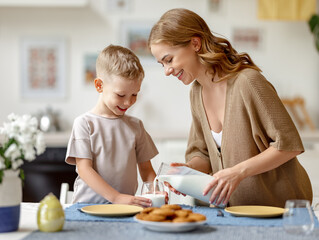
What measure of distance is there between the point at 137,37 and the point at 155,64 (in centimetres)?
28

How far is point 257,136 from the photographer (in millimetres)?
1736

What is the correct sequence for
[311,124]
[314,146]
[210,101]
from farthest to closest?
[311,124], [314,146], [210,101]

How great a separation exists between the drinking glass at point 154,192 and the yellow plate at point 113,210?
2.7 inches

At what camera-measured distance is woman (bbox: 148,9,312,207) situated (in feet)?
5.48

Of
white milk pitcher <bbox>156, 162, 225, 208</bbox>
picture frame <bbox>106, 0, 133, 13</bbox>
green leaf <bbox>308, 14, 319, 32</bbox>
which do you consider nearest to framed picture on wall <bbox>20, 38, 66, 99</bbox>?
picture frame <bbox>106, 0, 133, 13</bbox>

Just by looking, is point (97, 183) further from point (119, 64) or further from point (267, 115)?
point (267, 115)

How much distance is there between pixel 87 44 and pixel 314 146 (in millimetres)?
2056

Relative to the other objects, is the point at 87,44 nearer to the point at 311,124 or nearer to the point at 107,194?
the point at 311,124

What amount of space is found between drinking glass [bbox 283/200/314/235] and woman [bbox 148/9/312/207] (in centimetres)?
40

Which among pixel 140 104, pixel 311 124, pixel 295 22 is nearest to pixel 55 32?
pixel 140 104

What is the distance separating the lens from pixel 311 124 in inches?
164

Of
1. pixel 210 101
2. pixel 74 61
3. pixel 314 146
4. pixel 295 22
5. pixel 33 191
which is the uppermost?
pixel 295 22

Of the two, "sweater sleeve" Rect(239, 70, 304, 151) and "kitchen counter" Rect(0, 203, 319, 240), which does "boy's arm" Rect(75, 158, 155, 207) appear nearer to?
"kitchen counter" Rect(0, 203, 319, 240)

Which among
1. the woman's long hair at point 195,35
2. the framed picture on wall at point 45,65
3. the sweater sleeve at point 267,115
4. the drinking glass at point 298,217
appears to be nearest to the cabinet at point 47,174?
the framed picture on wall at point 45,65
